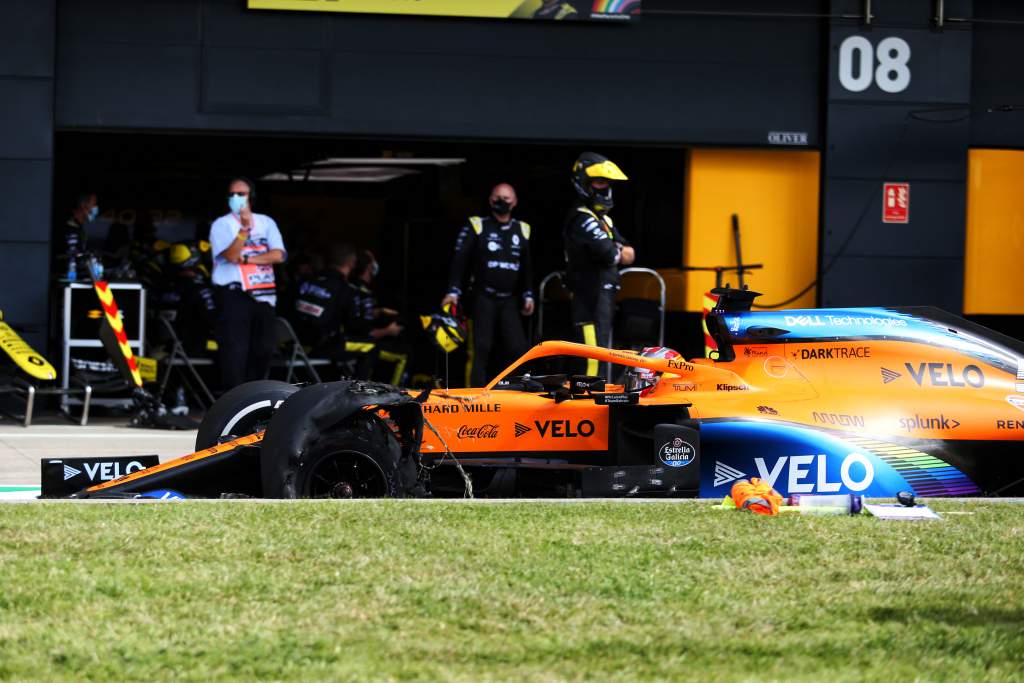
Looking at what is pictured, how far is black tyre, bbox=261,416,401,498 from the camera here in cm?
692

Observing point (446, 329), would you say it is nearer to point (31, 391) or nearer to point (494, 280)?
point (494, 280)

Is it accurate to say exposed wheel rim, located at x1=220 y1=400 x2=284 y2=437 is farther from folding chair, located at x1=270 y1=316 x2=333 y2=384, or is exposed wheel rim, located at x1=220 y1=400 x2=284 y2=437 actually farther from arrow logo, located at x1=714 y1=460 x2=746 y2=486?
folding chair, located at x1=270 y1=316 x2=333 y2=384

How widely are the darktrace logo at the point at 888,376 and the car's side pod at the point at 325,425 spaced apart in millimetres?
2393

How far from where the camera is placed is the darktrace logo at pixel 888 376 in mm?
7895

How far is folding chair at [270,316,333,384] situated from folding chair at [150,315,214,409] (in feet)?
1.96

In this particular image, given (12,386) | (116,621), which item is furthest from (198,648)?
(12,386)

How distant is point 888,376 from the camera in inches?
311

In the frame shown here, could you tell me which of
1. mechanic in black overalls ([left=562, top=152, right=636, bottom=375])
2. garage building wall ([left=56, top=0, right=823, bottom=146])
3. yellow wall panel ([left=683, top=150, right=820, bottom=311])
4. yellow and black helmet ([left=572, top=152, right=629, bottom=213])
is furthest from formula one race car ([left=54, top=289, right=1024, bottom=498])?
yellow wall panel ([left=683, top=150, right=820, bottom=311])

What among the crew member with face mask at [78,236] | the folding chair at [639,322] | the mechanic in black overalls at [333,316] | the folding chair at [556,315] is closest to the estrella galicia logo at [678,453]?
the folding chair at [639,322]

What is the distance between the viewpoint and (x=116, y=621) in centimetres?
475

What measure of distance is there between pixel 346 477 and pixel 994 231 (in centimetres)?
831

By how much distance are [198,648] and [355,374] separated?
8851mm

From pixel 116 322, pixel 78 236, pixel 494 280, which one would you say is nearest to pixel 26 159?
pixel 78 236

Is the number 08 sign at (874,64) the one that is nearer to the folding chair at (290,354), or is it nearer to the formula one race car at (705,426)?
the folding chair at (290,354)
